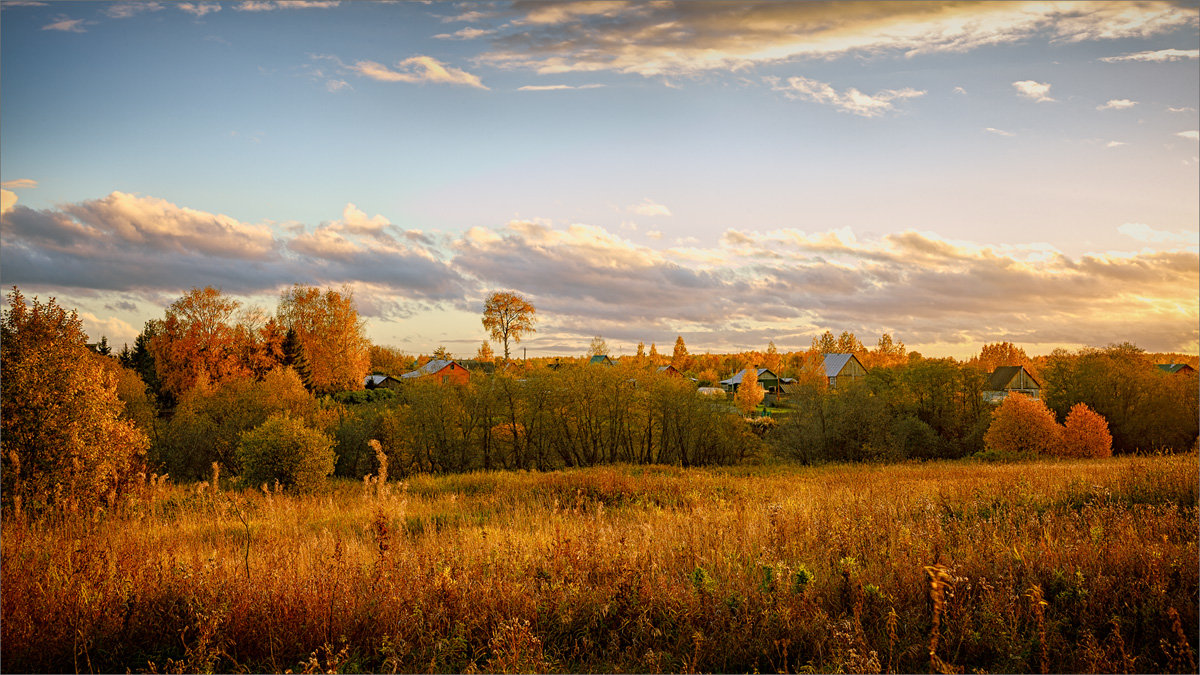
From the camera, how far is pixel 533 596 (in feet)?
20.3

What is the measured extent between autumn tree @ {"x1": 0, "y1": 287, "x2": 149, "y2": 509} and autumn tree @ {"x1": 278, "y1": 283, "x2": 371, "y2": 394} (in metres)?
43.9

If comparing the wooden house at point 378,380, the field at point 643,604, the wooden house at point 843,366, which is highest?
the wooden house at point 843,366

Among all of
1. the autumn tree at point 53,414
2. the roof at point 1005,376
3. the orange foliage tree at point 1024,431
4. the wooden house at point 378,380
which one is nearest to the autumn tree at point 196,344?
the wooden house at point 378,380

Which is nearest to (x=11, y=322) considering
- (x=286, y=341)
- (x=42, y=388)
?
(x=42, y=388)

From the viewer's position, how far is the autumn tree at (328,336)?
57431 mm

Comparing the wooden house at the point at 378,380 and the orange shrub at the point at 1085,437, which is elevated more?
the wooden house at the point at 378,380

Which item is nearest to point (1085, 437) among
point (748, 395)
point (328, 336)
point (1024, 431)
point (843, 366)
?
point (1024, 431)

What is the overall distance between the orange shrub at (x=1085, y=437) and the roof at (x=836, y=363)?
33612 millimetres

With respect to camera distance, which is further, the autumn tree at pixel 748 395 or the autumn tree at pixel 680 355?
the autumn tree at pixel 680 355

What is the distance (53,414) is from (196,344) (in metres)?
39.8

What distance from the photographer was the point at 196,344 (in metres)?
48.4

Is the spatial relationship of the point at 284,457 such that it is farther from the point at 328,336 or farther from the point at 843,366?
the point at 843,366

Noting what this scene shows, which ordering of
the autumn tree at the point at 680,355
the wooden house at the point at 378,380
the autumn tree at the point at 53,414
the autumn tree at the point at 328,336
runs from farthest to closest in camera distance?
the autumn tree at the point at 680,355, the wooden house at the point at 378,380, the autumn tree at the point at 328,336, the autumn tree at the point at 53,414

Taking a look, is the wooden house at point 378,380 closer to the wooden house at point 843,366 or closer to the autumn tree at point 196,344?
the autumn tree at point 196,344
